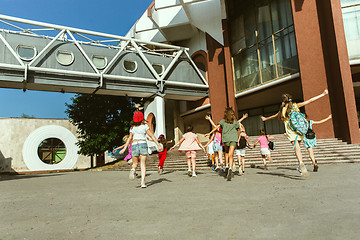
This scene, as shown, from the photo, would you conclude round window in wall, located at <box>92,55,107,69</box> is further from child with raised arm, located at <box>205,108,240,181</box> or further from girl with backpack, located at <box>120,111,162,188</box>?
child with raised arm, located at <box>205,108,240,181</box>

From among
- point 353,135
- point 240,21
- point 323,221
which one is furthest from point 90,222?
point 240,21

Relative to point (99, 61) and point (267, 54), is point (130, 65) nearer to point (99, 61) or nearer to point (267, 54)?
point (99, 61)

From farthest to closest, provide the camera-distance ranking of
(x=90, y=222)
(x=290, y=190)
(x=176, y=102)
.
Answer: (x=176, y=102) < (x=290, y=190) < (x=90, y=222)

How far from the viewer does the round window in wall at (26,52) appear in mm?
15237

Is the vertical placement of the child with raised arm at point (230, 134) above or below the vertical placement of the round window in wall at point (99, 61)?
below

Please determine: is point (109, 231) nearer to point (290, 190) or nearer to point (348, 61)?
point (290, 190)

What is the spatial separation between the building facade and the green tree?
14.6ft

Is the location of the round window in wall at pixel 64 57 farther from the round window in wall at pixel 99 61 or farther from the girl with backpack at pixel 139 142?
the girl with backpack at pixel 139 142

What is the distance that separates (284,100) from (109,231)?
5346 mm

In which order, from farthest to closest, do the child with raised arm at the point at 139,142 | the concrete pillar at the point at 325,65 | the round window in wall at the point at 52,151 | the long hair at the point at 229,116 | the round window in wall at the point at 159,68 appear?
the round window in wall at the point at 52,151 → the round window in wall at the point at 159,68 → the concrete pillar at the point at 325,65 → the long hair at the point at 229,116 → the child with raised arm at the point at 139,142

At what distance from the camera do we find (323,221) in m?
2.64

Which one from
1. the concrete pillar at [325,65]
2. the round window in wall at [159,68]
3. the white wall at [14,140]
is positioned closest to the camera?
the concrete pillar at [325,65]

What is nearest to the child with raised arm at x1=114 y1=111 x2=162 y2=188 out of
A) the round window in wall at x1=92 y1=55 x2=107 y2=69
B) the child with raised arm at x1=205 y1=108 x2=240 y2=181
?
the child with raised arm at x1=205 y1=108 x2=240 y2=181

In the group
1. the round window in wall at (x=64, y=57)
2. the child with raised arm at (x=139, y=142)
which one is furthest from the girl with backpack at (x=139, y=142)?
the round window in wall at (x=64, y=57)
